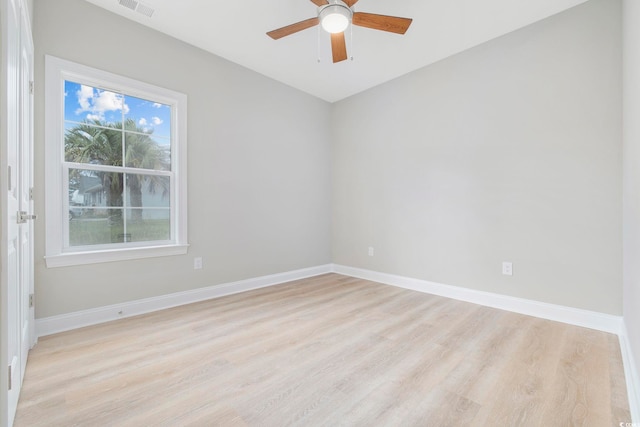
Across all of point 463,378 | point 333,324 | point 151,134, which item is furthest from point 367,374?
point 151,134

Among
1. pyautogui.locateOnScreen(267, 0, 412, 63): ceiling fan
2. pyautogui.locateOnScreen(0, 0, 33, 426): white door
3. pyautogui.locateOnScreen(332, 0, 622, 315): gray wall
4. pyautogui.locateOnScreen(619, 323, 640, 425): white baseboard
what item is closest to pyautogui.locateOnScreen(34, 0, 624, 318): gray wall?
pyautogui.locateOnScreen(332, 0, 622, 315): gray wall

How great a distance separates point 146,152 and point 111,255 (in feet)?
3.30

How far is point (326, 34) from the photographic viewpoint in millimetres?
2789

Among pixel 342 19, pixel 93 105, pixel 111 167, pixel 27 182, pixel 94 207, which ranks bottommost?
pixel 94 207

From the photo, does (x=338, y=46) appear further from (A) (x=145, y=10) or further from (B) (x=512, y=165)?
(B) (x=512, y=165)

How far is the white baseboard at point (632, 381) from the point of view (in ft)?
4.34

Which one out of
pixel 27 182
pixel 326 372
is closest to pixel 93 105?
pixel 27 182

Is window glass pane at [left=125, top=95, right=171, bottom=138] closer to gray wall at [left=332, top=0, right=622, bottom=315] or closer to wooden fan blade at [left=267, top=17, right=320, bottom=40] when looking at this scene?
wooden fan blade at [left=267, top=17, right=320, bottom=40]

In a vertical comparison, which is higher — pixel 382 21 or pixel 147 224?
pixel 382 21

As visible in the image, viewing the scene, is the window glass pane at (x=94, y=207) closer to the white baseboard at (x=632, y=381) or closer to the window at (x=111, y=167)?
the window at (x=111, y=167)

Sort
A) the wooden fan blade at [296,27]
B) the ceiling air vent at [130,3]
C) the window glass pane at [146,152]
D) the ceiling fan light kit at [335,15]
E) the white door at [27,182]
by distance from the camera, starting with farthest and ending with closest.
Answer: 1. the window glass pane at [146,152]
2. the ceiling air vent at [130,3]
3. the wooden fan blade at [296,27]
4. the ceiling fan light kit at [335,15]
5. the white door at [27,182]

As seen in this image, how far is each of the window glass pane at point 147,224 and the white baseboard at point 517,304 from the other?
2.61 meters

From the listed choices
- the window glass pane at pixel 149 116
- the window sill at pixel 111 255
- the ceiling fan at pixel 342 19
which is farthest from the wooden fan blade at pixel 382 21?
the window sill at pixel 111 255

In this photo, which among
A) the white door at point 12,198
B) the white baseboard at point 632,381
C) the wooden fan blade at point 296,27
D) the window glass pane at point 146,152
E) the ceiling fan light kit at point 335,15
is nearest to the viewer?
the white door at point 12,198
